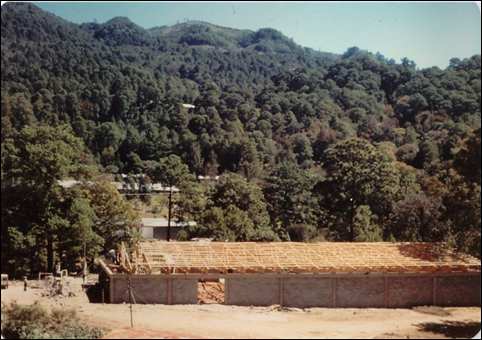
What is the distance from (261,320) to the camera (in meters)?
20.7

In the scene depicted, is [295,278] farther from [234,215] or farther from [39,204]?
[234,215]

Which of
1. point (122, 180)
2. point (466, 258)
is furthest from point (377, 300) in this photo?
point (122, 180)

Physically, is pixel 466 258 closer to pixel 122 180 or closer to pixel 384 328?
pixel 384 328

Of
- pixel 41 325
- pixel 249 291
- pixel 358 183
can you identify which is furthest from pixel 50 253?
pixel 358 183

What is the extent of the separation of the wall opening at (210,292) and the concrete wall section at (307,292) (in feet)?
8.83

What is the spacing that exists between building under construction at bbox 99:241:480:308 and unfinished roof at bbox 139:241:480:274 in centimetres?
4

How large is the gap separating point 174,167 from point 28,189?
1073 inches

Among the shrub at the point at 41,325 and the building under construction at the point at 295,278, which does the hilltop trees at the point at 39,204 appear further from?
the shrub at the point at 41,325

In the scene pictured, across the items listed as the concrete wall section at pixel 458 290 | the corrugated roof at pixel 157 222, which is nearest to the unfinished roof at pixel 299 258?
the concrete wall section at pixel 458 290

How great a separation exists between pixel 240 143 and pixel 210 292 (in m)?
Result: 48.1

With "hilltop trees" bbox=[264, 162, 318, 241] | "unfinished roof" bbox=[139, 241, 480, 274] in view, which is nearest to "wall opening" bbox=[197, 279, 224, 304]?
"unfinished roof" bbox=[139, 241, 480, 274]

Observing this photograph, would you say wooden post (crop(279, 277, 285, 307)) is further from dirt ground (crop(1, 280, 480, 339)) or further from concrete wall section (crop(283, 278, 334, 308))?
dirt ground (crop(1, 280, 480, 339))

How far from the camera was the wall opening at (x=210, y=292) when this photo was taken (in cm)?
2416

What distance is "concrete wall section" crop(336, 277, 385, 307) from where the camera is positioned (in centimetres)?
2372
